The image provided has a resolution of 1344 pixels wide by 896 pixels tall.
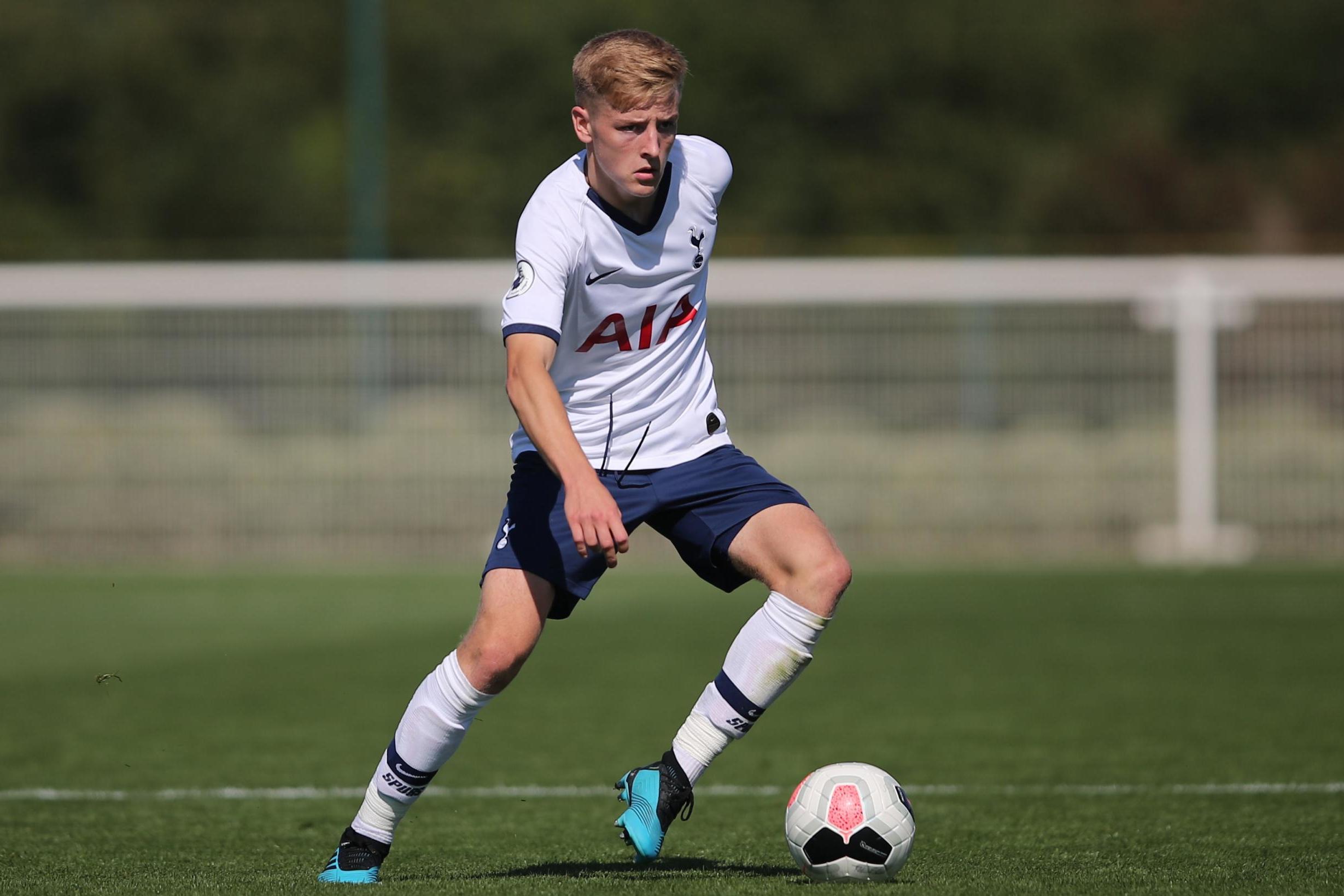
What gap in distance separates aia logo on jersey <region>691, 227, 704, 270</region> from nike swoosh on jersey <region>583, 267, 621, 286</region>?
0.80 feet

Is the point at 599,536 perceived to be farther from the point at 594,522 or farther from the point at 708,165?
the point at 708,165

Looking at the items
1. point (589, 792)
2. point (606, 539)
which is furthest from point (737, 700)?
point (589, 792)

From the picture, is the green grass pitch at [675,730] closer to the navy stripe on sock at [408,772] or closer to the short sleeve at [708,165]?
the navy stripe on sock at [408,772]

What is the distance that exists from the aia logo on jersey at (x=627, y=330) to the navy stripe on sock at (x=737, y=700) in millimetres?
901

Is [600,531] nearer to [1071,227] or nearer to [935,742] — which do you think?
[935,742]

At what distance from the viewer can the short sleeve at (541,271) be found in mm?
4691

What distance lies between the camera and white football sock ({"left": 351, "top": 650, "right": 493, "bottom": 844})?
4828mm

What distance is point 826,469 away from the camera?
1780cm

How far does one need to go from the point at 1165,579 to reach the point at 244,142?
22.2 m

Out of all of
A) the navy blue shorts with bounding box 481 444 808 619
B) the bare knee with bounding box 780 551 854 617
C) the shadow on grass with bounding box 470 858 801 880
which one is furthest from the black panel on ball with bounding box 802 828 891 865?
the navy blue shorts with bounding box 481 444 808 619

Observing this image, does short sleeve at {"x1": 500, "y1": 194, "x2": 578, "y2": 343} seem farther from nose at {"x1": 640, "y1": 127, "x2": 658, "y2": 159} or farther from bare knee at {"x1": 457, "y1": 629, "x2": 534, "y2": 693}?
bare knee at {"x1": 457, "y1": 629, "x2": 534, "y2": 693}

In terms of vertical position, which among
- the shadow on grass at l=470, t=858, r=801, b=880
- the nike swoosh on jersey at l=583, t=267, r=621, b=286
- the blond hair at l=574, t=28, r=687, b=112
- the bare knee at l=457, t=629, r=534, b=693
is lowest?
the shadow on grass at l=470, t=858, r=801, b=880

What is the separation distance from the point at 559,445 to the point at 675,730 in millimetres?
3828

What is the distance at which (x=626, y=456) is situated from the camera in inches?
199
